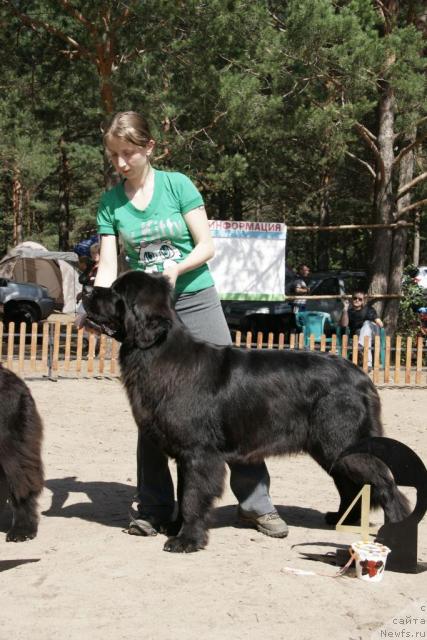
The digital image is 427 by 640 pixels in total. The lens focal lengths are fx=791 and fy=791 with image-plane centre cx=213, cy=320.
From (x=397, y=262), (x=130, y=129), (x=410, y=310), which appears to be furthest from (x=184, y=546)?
(x=410, y=310)

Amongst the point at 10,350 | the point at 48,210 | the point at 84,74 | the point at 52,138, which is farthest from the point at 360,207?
the point at 10,350

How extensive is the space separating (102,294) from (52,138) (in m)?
27.1

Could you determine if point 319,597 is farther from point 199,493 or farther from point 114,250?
point 114,250

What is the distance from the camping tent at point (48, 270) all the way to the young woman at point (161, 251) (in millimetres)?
22942

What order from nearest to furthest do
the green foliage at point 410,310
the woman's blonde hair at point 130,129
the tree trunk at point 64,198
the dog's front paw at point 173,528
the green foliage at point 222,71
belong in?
the woman's blonde hair at point 130,129 < the dog's front paw at point 173,528 < the green foliage at point 222,71 < the green foliage at point 410,310 < the tree trunk at point 64,198

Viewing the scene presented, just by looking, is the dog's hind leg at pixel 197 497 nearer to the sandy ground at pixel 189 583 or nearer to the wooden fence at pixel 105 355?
the sandy ground at pixel 189 583

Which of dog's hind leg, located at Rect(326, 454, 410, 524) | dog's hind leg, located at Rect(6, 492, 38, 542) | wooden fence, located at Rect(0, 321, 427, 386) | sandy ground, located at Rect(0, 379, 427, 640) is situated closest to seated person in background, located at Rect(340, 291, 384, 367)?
wooden fence, located at Rect(0, 321, 427, 386)

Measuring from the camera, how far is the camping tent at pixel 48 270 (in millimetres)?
27188

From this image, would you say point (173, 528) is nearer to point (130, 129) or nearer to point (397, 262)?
point (130, 129)

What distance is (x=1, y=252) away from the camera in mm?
49188

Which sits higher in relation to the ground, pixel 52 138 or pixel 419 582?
pixel 52 138

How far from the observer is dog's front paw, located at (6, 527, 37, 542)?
443 centimetres

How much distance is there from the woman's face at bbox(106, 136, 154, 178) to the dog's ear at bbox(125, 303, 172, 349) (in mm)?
850

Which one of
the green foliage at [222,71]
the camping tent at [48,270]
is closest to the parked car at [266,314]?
the green foliage at [222,71]
